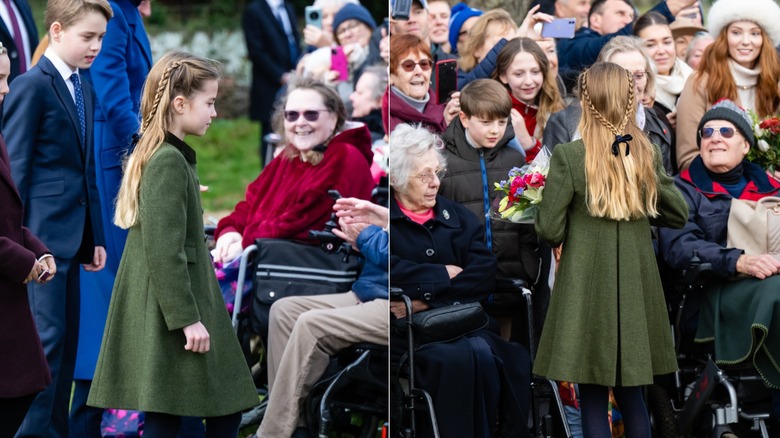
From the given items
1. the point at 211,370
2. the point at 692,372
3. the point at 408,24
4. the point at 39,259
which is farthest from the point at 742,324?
the point at 39,259

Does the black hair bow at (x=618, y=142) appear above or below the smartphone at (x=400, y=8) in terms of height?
below

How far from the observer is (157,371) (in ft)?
13.3

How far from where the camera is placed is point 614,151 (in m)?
4.47

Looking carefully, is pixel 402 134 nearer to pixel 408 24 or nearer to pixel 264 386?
pixel 408 24

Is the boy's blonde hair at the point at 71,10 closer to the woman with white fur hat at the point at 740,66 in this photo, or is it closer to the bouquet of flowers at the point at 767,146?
the woman with white fur hat at the point at 740,66

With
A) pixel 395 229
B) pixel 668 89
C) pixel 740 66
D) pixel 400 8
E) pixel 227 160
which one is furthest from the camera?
pixel 227 160

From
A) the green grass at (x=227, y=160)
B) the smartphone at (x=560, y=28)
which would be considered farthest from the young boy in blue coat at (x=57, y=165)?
the green grass at (x=227, y=160)

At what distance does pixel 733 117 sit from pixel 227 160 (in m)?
9.62

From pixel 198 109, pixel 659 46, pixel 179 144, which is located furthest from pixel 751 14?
pixel 179 144

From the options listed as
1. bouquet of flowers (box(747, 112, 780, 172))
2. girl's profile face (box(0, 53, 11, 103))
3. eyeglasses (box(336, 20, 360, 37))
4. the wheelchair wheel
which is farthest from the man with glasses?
girl's profile face (box(0, 53, 11, 103))

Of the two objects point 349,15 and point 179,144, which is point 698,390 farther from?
point 349,15

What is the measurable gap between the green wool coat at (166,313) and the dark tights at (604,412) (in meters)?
1.32

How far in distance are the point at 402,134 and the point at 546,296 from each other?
1010mm

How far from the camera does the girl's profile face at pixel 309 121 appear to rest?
18.6ft
